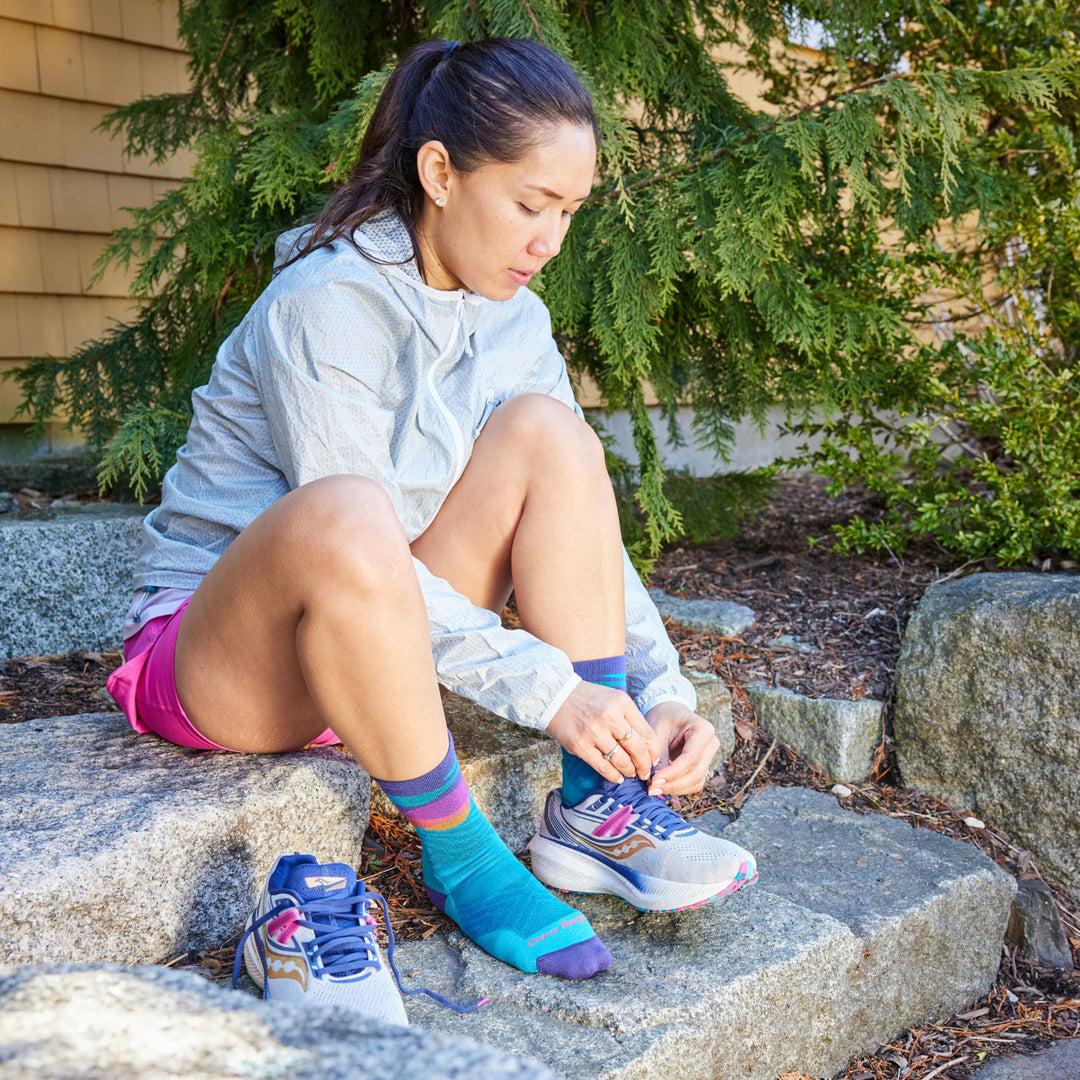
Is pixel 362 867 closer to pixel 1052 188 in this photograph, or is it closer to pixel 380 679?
pixel 380 679

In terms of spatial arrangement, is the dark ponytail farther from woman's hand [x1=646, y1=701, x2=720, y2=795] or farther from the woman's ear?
woman's hand [x1=646, y1=701, x2=720, y2=795]

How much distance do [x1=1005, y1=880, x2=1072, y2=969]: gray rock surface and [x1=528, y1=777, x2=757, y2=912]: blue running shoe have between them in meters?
0.95

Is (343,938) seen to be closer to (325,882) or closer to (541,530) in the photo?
(325,882)

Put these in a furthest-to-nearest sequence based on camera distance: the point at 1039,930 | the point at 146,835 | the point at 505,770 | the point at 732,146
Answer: the point at 732,146, the point at 1039,930, the point at 505,770, the point at 146,835

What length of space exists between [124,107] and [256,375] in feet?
7.83

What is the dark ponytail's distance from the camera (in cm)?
168

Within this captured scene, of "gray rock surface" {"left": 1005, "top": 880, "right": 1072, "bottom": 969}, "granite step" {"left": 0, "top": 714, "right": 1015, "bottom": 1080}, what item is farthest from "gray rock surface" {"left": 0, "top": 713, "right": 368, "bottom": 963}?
"gray rock surface" {"left": 1005, "top": 880, "right": 1072, "bottom": 969}

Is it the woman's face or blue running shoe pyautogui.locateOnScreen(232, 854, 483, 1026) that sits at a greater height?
the woman's face

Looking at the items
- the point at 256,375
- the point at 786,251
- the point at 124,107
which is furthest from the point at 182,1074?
the point at 124,107

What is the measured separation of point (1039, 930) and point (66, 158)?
3.78m

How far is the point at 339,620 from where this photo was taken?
53.4 inches

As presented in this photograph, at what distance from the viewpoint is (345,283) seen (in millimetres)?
1673

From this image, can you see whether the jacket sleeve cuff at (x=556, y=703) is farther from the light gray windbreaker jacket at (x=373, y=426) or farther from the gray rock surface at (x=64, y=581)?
the gray rock surface at (x=64, y=581)

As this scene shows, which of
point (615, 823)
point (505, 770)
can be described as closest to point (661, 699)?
point (615, 823)
